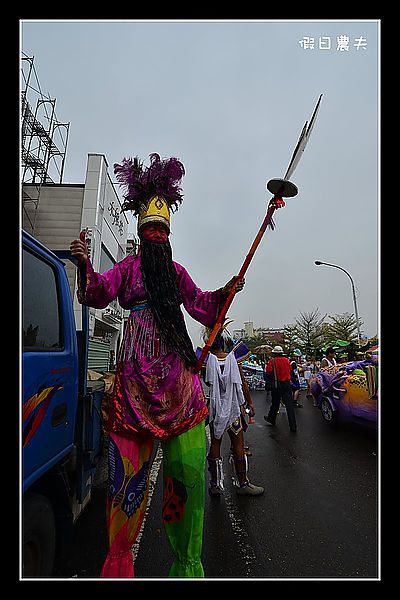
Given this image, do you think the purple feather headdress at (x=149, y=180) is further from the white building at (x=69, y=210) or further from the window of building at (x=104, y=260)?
the window of building at (x=104, y=260)

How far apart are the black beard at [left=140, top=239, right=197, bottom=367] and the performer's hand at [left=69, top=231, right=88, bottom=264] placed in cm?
33

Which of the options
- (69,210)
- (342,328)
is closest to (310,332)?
(342,328)

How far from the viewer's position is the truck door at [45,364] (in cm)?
168

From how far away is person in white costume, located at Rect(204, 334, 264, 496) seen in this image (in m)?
4.07

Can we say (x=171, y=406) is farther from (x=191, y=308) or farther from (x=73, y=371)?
(x=73, y=371)

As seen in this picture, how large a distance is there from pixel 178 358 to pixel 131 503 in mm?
726

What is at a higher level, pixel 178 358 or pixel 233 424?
pixel 178 358

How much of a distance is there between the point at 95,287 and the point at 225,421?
256cm

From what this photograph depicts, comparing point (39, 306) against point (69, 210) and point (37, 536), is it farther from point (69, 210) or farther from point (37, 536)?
point (69, 210)

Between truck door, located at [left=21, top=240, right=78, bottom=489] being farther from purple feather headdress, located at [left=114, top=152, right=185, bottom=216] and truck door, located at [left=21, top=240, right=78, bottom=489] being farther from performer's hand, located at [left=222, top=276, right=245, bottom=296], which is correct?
performer's hand, located at [left=222, top=276, right=245, bottom=296]

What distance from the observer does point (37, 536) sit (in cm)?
174
